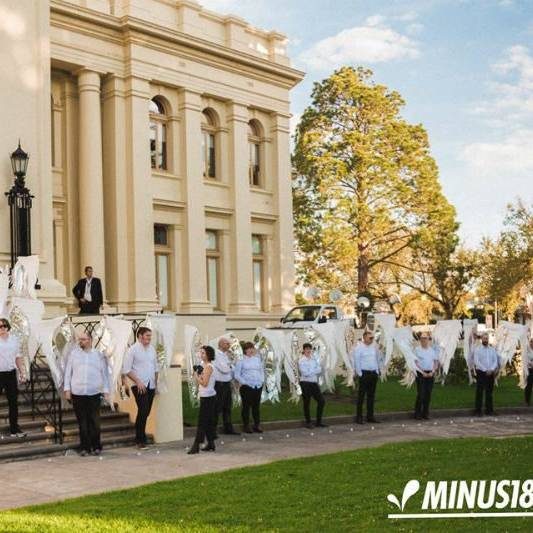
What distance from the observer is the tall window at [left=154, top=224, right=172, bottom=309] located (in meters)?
33.6

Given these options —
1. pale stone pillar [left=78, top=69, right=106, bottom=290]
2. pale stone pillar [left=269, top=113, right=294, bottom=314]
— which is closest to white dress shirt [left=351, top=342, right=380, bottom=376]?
pale stone pillar [left=78, top=69, right=106, bottom=290]

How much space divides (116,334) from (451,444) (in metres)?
5.72

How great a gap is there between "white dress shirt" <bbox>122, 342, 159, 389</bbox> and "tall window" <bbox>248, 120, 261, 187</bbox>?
74.2 feet

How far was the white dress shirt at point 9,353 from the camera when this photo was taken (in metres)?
14.9

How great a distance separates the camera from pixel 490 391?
71.2 feet

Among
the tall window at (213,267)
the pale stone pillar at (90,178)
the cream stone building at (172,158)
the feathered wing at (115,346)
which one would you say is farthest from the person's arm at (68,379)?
the tall window at (213,267)

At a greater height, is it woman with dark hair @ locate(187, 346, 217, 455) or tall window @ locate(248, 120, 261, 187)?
tall window @ locate(248, 120, 261, 187)

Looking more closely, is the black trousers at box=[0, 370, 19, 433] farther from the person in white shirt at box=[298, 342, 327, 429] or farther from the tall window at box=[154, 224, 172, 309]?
the tall window at box=[154, 224, 172, 309]

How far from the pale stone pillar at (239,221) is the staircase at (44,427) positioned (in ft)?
59.4

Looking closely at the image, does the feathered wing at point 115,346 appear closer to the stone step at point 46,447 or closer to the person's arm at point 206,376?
the stone step at point 46,447

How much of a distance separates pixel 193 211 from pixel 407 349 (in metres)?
14.3

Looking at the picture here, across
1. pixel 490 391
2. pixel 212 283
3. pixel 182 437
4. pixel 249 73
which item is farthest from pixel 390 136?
pixel 182 437

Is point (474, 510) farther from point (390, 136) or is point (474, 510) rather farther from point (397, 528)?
point (390, 136)

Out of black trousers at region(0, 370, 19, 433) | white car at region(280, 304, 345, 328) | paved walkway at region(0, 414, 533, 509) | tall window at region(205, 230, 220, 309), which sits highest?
tall window at region(205, 230, 220, 309)
